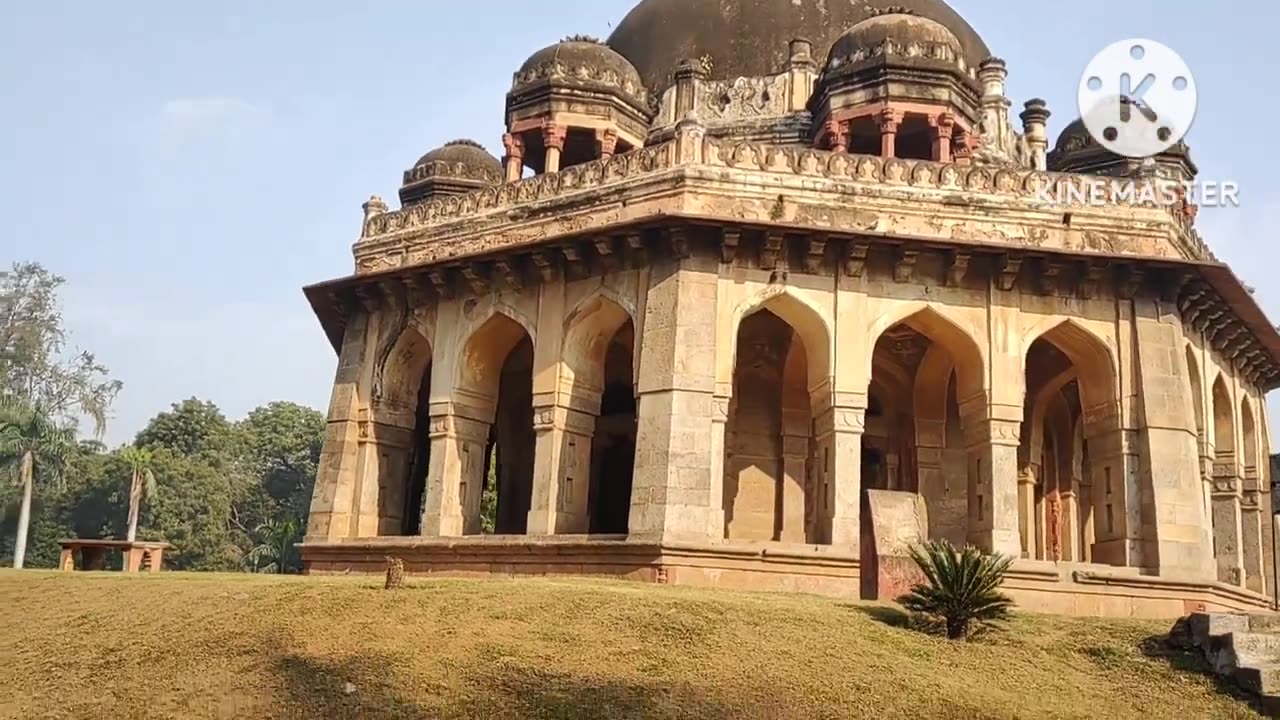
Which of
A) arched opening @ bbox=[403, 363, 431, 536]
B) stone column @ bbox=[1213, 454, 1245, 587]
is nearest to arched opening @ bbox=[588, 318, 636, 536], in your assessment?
arched opening @ bbox=[403, 363, 431, 536]

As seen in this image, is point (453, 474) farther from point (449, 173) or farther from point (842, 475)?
point (449, 173)

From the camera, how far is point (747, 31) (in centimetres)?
2339

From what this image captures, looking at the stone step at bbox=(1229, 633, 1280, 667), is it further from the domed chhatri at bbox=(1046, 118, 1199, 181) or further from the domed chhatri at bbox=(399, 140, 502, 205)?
the domed chhatri at bbox=(399, 140, 502, 205)

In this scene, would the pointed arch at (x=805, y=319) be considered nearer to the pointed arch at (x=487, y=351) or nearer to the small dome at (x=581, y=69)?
the pointed arch at (x=487, y=351)

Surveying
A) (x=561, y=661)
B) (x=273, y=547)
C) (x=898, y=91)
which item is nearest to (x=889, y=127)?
(x=898, y=91)

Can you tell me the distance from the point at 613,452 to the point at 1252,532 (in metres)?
11.4

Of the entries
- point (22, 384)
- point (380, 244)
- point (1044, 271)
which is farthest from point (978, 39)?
point (22, 384)

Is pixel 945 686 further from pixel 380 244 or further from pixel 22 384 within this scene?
pixel 22 384

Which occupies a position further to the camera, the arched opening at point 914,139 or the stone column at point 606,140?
the stone column at point 606,140

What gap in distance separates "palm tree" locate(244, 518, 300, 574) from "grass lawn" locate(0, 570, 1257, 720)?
3605 cm

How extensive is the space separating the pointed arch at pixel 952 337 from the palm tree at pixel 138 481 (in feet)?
115

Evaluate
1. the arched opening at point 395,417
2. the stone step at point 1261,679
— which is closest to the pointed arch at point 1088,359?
the stone step at point 1261,679

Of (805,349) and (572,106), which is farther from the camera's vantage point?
(572,106)

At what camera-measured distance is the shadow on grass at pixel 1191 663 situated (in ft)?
Result: 31.2
